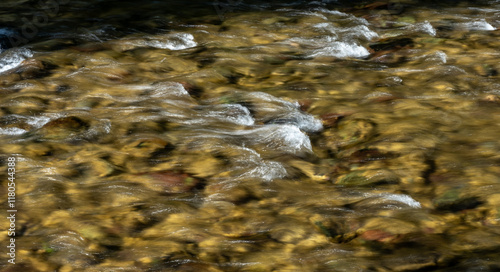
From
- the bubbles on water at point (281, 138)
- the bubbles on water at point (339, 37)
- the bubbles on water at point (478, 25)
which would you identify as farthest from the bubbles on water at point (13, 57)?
the bubbles on water at point (478, 25)

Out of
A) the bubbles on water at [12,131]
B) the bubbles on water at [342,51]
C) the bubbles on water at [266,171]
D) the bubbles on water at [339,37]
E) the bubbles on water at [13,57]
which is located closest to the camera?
the bubbles on water at [266,171]

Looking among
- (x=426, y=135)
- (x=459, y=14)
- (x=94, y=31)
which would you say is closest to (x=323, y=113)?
(x=426, y=135)

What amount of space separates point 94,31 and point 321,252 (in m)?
5.51

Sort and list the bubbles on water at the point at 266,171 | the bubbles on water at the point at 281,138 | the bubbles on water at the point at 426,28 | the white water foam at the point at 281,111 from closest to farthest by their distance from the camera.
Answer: the bubbles on water at the point at 266,171 < the bubbles on water at the point at 281,138 < the white water foam at the point at 281,111 < the bubbles on water at the point at 426,28

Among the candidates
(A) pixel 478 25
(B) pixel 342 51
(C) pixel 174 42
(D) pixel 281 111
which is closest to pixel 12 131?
(D) pixel 281 111

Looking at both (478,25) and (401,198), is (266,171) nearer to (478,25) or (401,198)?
(401,198)

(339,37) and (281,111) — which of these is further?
(339,37)

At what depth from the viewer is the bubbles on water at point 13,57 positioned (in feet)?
22.2

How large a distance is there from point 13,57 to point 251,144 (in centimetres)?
340

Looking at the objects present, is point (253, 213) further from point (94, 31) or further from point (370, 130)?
point (94, 31)

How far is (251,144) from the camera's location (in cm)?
503

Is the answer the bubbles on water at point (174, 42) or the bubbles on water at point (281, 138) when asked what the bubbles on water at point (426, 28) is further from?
the bubbles on water at point (281, 138)

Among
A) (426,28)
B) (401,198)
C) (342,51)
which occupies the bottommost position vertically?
(401,198)

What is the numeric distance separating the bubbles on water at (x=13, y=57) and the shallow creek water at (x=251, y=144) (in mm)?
33
